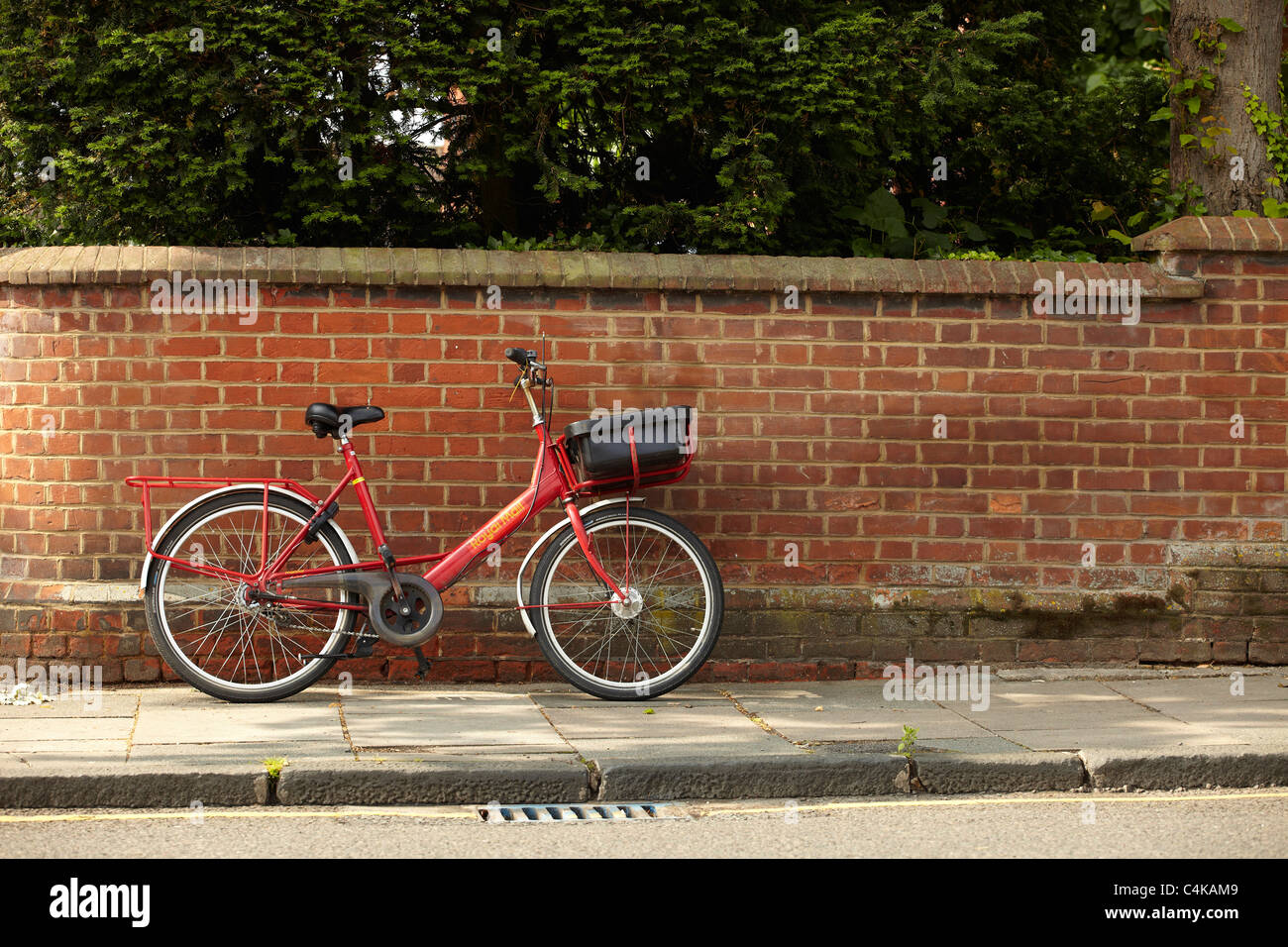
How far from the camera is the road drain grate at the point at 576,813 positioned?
4.98m

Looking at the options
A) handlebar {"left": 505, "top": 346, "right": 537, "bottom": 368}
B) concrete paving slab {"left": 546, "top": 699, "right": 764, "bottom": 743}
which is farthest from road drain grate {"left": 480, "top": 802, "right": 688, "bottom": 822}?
handlebar {"left": 505, "top": 346, "right": 537, "bottom": 368}

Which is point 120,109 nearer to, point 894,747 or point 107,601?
point 107,601

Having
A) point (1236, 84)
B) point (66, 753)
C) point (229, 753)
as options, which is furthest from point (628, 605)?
point (1236, 84)

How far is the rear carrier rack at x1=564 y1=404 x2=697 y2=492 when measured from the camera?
6.40m

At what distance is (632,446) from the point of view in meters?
6.39

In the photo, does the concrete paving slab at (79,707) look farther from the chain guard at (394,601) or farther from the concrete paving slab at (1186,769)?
the concrete paving slab at (1186,769)

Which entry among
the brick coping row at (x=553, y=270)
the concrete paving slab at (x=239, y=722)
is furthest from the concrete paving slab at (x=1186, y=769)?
the concrete paving slab at (x=239, y=722)

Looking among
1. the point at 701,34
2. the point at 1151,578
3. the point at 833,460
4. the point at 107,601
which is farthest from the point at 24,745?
the point at 1151,578

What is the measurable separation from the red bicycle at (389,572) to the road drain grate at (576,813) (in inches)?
55.2

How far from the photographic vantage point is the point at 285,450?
6.84m

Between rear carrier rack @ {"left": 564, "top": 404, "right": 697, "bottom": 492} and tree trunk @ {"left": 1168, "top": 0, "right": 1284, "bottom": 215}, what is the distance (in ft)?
12.2

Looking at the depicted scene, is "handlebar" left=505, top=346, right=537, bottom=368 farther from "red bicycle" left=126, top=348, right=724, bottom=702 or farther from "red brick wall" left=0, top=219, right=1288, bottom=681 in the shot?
"red brick wall" left=0, top=219, right=1288, bottom=681

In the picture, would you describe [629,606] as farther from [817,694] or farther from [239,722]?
[239,722]

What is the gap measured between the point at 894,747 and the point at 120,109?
4931 millimetres
